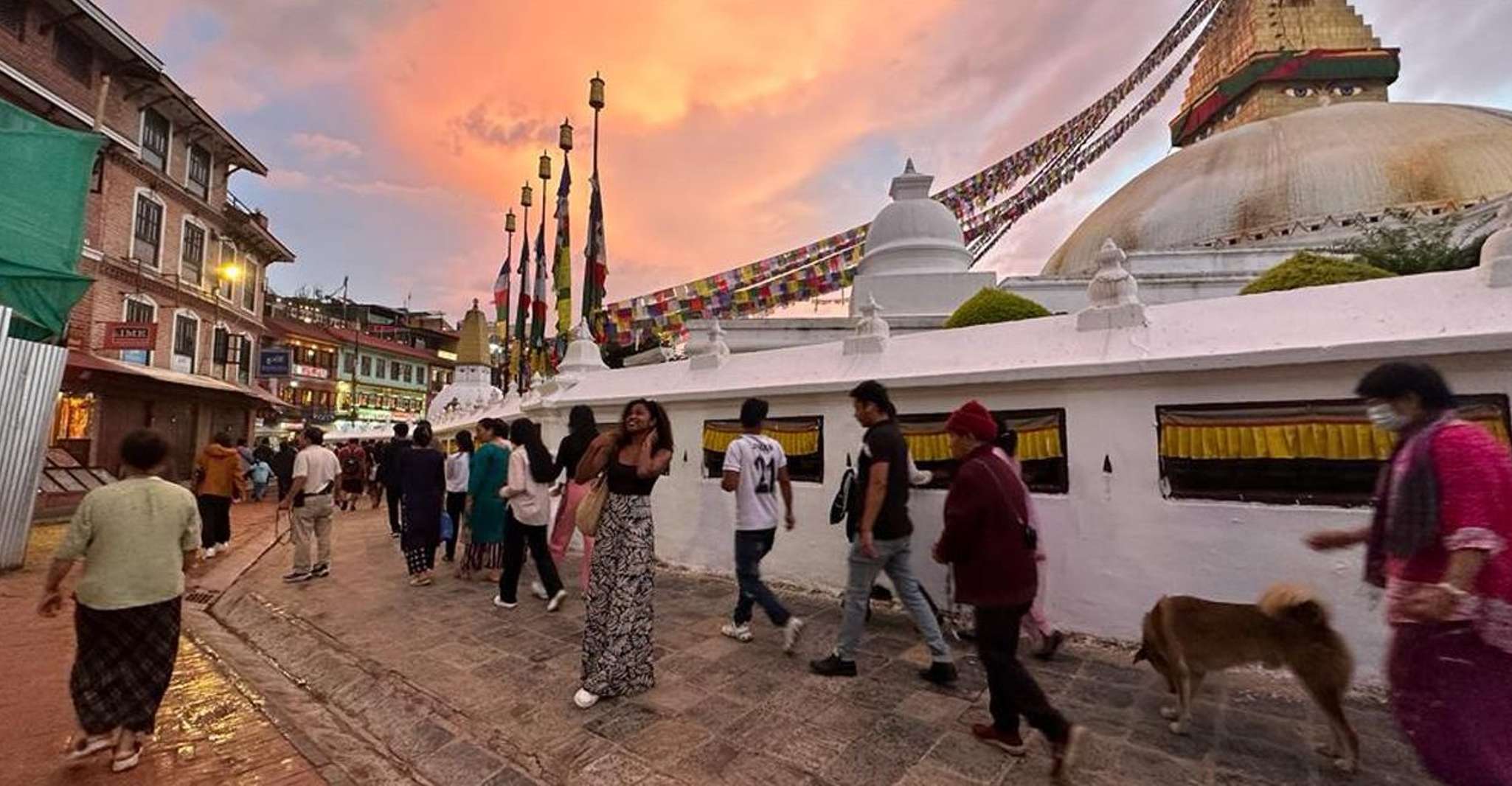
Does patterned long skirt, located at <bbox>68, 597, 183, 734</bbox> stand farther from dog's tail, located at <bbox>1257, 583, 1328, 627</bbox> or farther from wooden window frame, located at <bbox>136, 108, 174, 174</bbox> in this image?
wooden window frame, located at <bbox>136, 108, 174, 174</bbox>

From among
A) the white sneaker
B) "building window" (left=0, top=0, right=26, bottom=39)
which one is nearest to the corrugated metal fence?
the white sneaker

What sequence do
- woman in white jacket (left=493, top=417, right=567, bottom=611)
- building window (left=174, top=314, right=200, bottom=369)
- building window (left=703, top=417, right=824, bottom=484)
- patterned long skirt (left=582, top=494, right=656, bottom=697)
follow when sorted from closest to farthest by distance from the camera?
1. patterned long skirt (left=582, top=494, right=656, bottom=697)
2. woman in white jacket (left=493, top=417, right=567, bottom=611)
3. building window (left=703, top=417, right=824, bottom=484)
4. building window (left=174, top=314, right=200, bottom=369)

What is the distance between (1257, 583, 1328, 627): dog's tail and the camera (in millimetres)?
2795

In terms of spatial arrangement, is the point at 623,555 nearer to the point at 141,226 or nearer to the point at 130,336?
the point at 130,336

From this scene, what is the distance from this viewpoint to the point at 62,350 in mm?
8008

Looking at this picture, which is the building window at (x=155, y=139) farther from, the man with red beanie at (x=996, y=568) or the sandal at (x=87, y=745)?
the man with red beanie at (x=996, y=568)

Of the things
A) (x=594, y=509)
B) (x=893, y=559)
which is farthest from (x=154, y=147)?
(x=893, y=559)

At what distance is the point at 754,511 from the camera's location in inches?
179

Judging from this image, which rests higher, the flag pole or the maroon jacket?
the flag pole

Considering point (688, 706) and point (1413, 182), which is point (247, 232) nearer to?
point (688, 706)

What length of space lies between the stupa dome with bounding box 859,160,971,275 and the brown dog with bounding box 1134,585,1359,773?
1029cm

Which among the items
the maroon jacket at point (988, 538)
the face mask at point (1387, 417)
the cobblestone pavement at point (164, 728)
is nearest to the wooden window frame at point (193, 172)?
the cobblestone pavement at point (164, 728)

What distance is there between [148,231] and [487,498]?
65.1 ft

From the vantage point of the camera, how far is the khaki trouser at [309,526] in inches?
270
